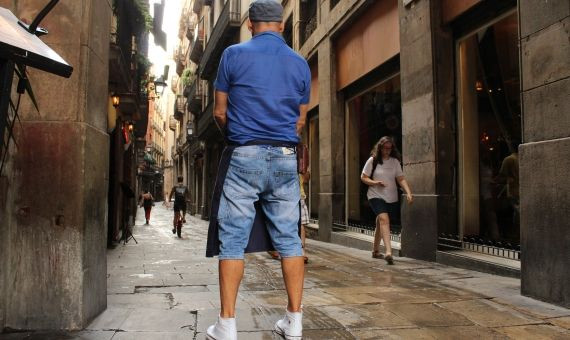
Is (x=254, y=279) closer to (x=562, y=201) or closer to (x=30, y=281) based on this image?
(x=30, y=281)

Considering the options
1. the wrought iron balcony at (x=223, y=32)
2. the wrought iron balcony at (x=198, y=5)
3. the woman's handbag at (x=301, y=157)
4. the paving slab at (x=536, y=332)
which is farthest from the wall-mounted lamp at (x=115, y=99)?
the wrought iron balcony at (x=198, y=5)

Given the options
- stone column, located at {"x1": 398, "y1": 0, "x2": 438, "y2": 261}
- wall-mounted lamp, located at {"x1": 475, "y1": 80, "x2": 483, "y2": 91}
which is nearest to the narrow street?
stone column, located at {"x1": 398, "y1": 0, "x2": 438, "y2": 261}

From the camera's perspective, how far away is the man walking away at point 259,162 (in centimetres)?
291

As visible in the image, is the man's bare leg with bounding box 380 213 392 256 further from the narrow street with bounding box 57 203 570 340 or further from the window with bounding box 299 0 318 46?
the window with bounding box 299 0 318 46

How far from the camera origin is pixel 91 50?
3.56 metres

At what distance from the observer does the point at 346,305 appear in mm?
4152

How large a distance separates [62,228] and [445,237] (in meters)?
5.16

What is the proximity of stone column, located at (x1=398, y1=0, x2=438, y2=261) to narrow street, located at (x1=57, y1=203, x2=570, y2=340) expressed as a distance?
0.83 meters

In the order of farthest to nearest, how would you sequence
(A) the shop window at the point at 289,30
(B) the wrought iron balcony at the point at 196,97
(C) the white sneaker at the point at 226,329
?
(B) the wrought iron balcony at the point at 196,97 < (A) the shop window at the point at 289,30 < (C) the white sneaker at the point at 226,329

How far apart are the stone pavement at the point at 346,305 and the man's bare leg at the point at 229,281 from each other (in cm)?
51

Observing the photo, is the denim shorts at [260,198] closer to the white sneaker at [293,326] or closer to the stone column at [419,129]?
the white sneaker at [293,326]

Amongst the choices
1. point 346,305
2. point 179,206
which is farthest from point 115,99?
point 346,305

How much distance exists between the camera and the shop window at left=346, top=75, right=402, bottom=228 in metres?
9.45

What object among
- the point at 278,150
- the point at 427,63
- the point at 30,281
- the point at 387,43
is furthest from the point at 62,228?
the point at 387,43
